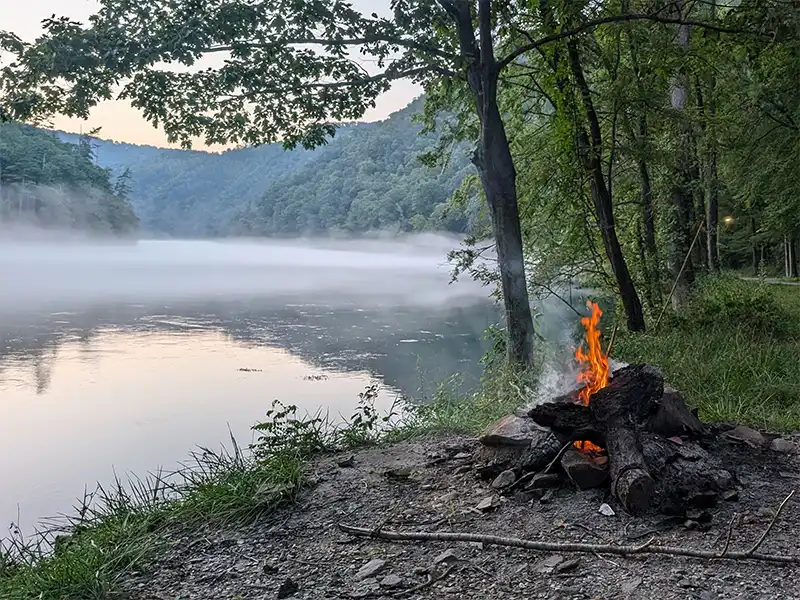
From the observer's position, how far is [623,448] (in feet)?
10.2

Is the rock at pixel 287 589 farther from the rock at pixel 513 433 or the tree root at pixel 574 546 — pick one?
the rock at pixel 513 433

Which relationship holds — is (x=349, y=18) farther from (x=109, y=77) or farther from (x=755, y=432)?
(x=755, y=432)

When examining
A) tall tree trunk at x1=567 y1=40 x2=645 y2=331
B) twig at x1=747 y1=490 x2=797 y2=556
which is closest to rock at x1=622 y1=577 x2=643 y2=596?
twig at x1=747 y1=490 x2=797 y2=556

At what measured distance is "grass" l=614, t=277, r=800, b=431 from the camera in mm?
4632

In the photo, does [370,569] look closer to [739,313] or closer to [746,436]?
[746,436]

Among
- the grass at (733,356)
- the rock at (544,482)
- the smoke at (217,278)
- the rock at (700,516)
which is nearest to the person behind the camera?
the rock at (700,516)

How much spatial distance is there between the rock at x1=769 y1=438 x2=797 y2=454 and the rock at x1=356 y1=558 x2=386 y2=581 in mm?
2446

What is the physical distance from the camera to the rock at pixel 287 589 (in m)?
2.56

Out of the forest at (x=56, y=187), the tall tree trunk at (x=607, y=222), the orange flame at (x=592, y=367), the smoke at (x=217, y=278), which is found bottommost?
the smoke at (x=217, y=278)

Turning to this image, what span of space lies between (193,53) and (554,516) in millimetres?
5094

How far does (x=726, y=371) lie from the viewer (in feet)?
17.5

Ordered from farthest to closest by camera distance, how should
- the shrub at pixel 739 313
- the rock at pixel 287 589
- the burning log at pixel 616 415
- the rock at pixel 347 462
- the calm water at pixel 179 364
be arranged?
the calm water at pixel 179 364 → the shrub at pixel 739 313 → the rock at pixel 347 462 → the burning log at pixel 616 415 → the rock at pixel 287 589

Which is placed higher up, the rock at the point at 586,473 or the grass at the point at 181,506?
the rock at the point at 586,473

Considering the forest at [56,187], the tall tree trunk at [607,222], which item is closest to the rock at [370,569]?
the tall tree trunk at [607,222]
